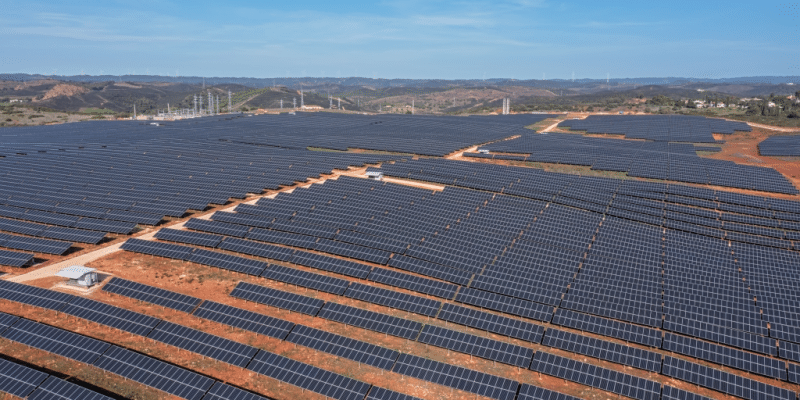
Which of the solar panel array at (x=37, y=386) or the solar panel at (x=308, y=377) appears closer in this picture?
the solar panel array at (x=37, y=386)

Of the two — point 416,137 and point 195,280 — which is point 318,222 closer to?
point 195,280

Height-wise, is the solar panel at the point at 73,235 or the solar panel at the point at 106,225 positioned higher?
the solar panel at the point at 106,225

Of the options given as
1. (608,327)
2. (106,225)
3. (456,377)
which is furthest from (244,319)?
(106,225)

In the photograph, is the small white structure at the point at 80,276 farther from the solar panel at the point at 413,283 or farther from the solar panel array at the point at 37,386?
the solar panel at the point at 413,283

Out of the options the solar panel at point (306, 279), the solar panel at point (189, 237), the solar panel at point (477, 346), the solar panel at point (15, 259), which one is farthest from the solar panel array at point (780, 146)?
the solar panel at point (15, 259)

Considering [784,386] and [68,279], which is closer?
[784,386]

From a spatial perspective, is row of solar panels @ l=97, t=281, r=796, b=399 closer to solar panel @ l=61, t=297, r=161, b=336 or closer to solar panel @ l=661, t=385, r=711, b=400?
solar panel @ l=661, t=385, r=711, b=400

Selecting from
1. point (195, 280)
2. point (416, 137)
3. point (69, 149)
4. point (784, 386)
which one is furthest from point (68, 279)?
point (416, 137)
